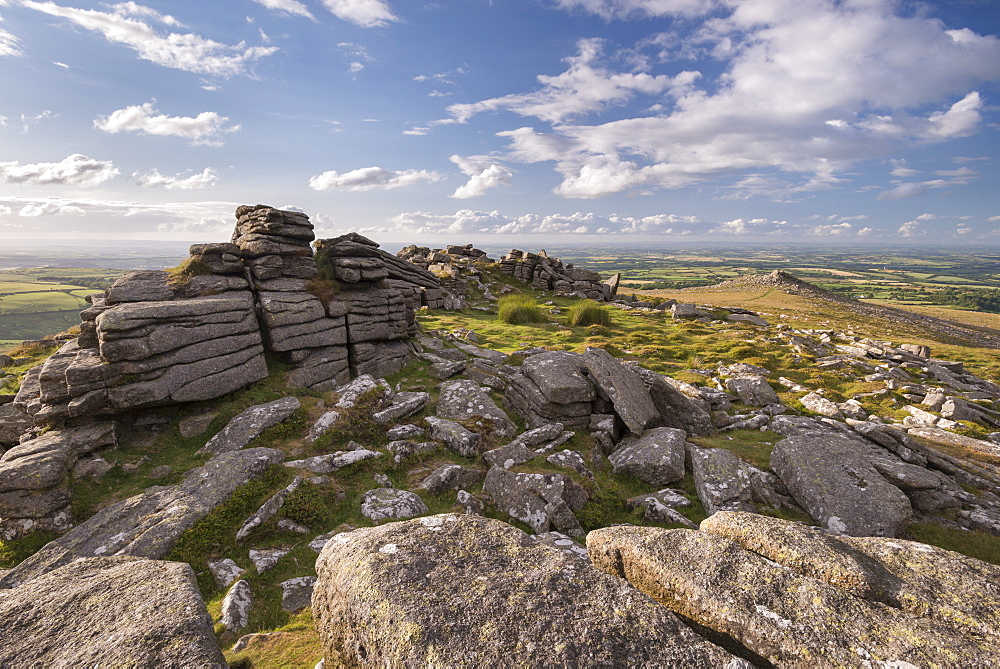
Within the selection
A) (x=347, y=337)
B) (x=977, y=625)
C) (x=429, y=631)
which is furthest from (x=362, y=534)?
(x=347, y=337)

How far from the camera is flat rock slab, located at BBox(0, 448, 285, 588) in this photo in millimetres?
9523

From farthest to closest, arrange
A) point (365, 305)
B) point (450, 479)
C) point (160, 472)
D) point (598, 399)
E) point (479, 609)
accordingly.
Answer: point (365, 305) → point (598, 399) → point (160, 472) → point (450, 479) → point (479, 609)

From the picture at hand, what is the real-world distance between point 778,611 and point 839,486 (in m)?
8.95

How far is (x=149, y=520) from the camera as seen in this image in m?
10.4

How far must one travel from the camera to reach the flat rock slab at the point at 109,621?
5207 millimetres

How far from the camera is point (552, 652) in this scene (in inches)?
184

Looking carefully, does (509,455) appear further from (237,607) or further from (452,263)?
(452,263)

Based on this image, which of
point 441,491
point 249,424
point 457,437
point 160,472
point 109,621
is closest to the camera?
point 109,621

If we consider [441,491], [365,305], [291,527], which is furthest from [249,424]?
[365,305]

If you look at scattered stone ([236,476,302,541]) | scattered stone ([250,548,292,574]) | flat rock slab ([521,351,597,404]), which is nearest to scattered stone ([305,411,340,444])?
scattered stone ([236,476,302,541])

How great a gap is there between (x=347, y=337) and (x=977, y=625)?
22.5m

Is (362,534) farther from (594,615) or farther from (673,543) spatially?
(673,543)

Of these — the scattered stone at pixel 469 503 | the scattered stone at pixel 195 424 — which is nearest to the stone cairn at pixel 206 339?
the scattered stone at pixel 195 424

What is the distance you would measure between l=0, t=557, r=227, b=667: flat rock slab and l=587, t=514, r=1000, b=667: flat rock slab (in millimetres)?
6475
